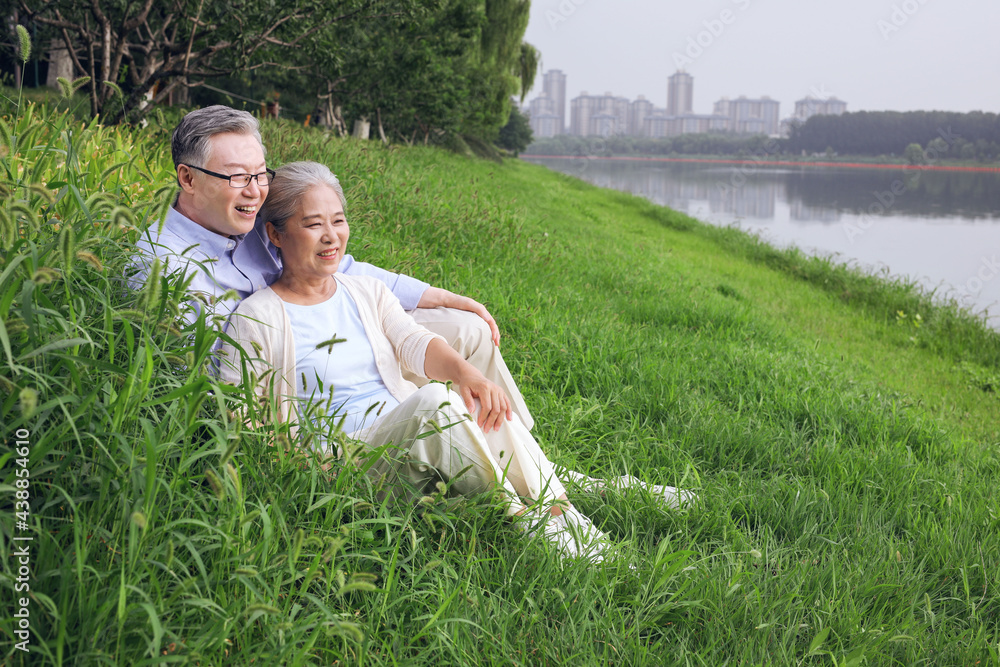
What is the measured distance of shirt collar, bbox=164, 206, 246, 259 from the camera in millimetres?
2643

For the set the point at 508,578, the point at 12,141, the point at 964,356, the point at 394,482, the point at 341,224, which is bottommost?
the point at 964,356

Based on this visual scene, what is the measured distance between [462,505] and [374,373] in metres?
0.71

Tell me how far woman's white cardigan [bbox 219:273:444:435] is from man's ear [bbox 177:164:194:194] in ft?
1.59

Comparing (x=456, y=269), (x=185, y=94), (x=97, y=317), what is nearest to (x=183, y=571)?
(x=97, y=317)

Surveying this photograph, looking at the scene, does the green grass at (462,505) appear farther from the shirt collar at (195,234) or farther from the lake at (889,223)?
the lake at (889,223)

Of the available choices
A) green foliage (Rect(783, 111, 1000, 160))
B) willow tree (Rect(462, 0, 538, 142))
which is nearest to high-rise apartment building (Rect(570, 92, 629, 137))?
green foliage (Rect(783, 111, 1000, 160))

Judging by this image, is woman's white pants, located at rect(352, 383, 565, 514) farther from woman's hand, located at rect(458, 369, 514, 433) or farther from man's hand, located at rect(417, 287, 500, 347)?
man's hand, located at rect(417, 287, 500, 347)

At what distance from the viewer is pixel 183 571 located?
62.6 inches

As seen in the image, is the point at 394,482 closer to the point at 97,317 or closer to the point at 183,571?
the point at 183,571

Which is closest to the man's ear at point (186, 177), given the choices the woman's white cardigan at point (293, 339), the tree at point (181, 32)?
the woman's white cardigan at point (293, 339)

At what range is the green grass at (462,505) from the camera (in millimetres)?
1525

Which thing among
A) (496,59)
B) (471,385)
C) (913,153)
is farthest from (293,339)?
(913,153)

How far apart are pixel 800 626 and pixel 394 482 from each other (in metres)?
1.41

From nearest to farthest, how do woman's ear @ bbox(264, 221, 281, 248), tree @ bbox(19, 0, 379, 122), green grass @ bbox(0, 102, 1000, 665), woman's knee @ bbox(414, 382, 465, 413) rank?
green grass @ bbox(0, 102, 1000, 665) < woman's knee @ bbox(414, 382, 465, 413) < woman's ear @ bbox(264, 221, 281, 248) < tree @ bbox(19, 0, 379, 122)
